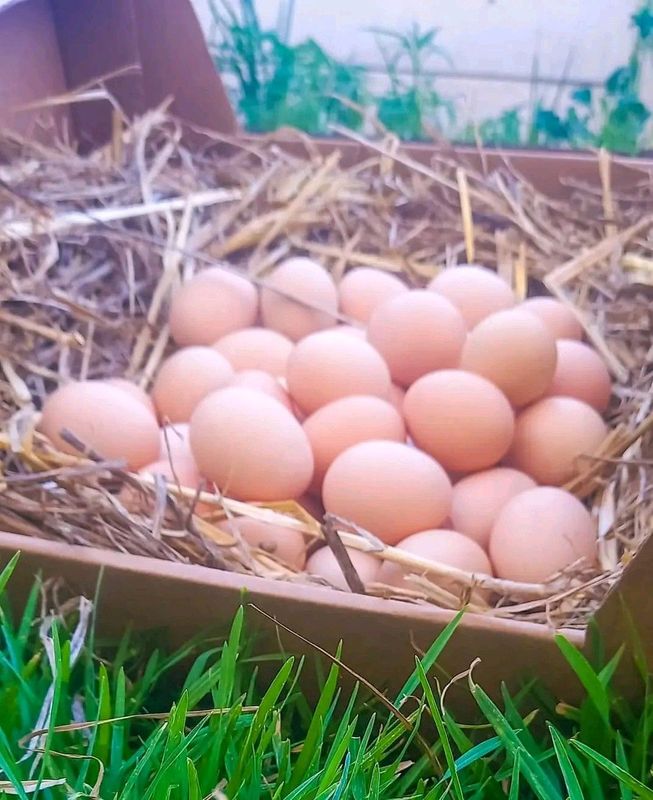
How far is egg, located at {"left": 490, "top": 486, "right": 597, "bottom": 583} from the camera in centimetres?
78

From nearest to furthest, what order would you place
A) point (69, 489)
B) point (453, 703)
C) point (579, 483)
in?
point (453, 703) → point (69, 489) → point (579, 483)

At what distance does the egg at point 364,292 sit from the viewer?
1126 mm

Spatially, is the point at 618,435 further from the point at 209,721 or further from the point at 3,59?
the point at 3,59

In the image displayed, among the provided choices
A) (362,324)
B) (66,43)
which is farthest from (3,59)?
(362,324)

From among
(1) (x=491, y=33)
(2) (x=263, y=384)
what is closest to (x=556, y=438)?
(2) (x=263, y=384)

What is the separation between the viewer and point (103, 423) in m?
0.87

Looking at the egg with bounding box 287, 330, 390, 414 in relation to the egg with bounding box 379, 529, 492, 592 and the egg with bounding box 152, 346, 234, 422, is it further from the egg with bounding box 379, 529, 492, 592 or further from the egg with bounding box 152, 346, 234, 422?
the egg with bounding box 379, 529, 492, 592

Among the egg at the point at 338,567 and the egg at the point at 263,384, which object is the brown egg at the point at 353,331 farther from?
the egg at the point at 338,567

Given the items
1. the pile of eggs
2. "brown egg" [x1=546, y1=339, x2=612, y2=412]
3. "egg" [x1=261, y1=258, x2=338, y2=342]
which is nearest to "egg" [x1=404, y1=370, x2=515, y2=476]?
the pile of eggs

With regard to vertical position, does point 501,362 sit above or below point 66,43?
below

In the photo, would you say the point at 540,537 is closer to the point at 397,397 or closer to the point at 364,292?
the point at 397,397

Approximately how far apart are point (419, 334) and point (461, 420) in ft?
0.43

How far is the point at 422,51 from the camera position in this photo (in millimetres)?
1705

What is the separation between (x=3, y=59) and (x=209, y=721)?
1.01 meters
